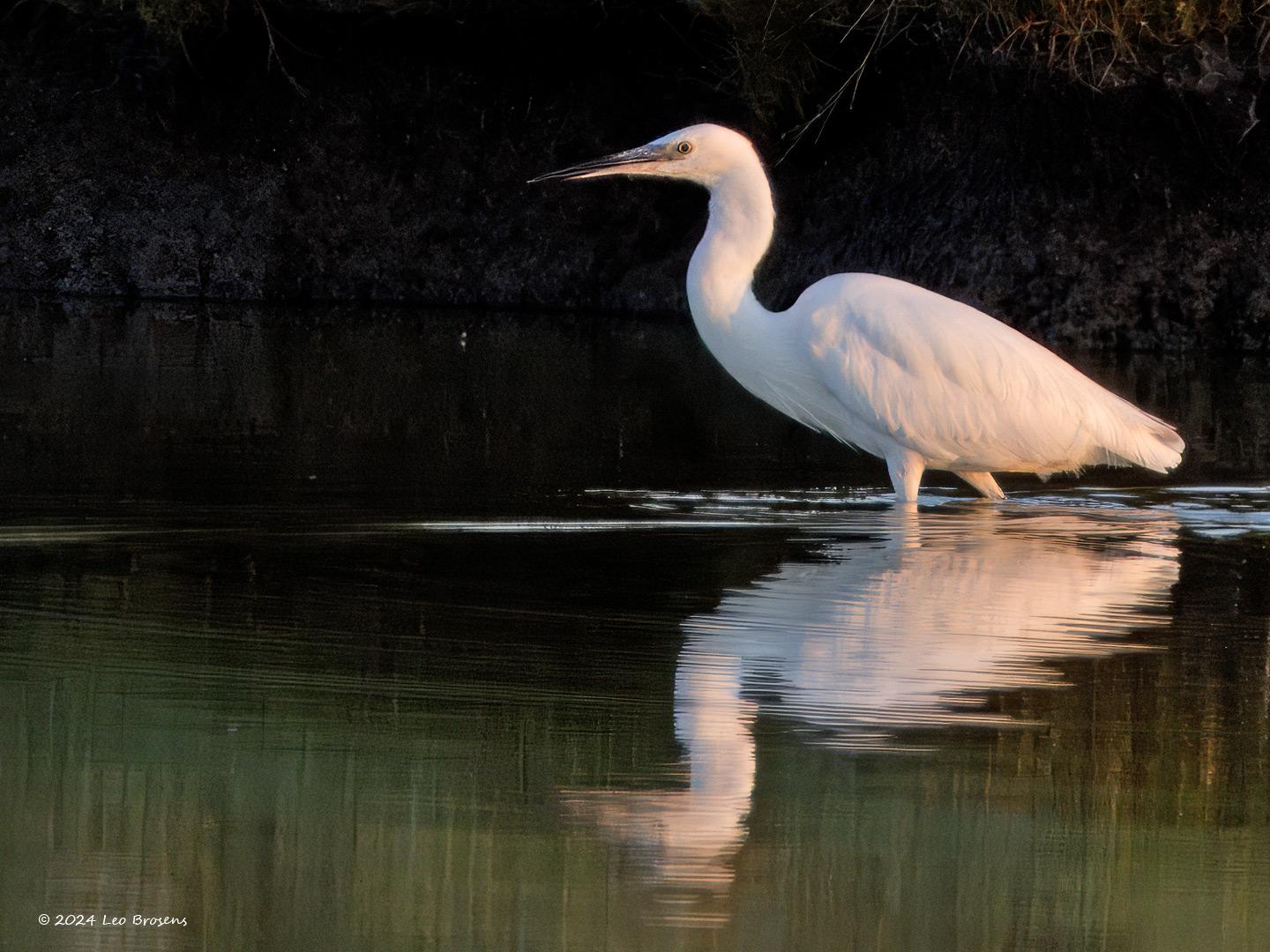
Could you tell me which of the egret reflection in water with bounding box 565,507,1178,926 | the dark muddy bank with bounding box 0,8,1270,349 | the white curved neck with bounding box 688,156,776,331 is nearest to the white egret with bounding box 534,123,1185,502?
the white curved neck with bounding box 688,156,776,331

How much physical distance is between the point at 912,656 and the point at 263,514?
92.0 inches

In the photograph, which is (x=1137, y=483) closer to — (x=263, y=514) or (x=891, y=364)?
(x=891, y=364)

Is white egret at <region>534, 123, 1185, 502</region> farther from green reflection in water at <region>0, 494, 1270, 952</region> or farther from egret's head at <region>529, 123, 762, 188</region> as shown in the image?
green reflection in water at <region>0, 494, 1270, 952</region>

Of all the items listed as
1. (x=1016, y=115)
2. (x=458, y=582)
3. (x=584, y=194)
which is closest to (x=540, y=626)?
(x=458, y=582)

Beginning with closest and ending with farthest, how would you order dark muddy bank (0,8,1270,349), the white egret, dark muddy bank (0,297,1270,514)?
the white egret, dark muddy bank (0,297,1270,514), dark muddy bank (0,8,1270,349)

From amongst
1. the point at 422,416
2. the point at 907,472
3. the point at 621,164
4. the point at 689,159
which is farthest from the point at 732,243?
the point at 422,416

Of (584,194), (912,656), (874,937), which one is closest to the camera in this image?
(874,937)

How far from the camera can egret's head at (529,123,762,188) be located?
682 cm

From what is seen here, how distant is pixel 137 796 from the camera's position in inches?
120

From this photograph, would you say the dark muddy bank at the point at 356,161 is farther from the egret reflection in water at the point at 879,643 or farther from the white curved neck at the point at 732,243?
the egret reflection in water at the point at 879,643

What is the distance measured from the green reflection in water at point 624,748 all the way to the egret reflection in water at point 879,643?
13mm

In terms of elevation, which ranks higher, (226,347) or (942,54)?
(942,54)

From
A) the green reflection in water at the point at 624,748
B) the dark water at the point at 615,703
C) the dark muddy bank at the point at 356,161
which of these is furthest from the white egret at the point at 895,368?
the dark muddy bank at the point at 356,161

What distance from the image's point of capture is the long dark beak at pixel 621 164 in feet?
22.3
